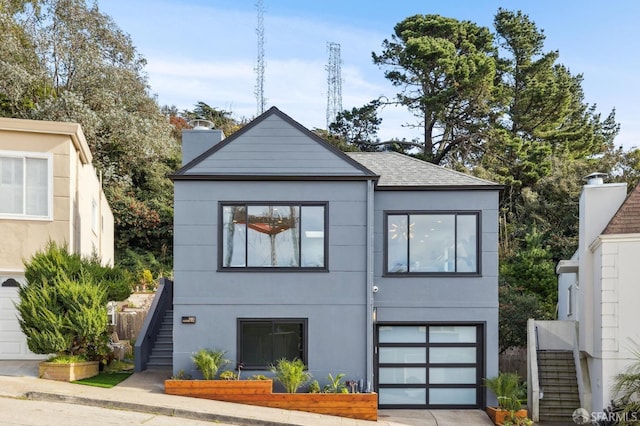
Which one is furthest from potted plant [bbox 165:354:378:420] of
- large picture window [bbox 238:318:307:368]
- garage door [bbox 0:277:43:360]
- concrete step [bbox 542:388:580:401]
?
concrete step [bbox 542:388:580:401]

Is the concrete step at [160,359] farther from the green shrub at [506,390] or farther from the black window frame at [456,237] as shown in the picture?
the green shrub at [506,390]

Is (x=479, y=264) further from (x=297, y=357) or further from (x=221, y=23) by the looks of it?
(x=221, y=23)

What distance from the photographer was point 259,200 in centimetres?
1600

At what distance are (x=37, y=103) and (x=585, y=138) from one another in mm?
26675

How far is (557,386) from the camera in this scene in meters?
17.0

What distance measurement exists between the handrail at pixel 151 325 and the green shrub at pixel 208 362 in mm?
2606

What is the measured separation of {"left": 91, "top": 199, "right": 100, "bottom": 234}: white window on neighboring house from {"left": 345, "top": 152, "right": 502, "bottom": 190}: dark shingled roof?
871 centimetres

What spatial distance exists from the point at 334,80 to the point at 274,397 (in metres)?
28.6

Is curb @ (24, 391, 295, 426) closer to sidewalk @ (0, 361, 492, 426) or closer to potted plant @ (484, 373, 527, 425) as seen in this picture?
sidewalk @ (0, 361, 492, 426)

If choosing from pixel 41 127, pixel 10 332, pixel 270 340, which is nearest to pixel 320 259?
pixel 270 340

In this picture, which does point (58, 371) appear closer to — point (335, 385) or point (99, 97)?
point (335, 385)

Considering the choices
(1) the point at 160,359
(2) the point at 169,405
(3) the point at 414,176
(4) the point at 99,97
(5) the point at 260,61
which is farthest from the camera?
(5) the point at 260,61

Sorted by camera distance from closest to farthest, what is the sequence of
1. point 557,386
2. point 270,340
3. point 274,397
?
point 274,397
point 270,340
point 557,386

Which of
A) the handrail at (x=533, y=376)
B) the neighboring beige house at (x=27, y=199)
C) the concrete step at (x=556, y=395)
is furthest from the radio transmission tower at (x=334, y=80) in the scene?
the concrete step at (x=556, y=395)
